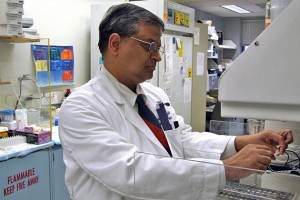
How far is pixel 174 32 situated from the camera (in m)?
3.54

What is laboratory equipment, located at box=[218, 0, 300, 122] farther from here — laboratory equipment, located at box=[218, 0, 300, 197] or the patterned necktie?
the patterned necktie

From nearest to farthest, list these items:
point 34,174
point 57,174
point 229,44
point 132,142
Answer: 1. point 132,142
2. point 34,174
3. point 57,174
4. point 229,44

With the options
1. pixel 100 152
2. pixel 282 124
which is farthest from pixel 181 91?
pixel 100 152

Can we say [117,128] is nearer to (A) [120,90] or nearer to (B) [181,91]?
(A) [120,90]

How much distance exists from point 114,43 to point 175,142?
45 cm

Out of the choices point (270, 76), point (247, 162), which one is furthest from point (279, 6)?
point (247, 162)

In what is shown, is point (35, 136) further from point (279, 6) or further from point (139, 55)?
point (279, 6)

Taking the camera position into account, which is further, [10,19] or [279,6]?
[10,19]

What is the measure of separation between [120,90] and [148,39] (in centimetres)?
21

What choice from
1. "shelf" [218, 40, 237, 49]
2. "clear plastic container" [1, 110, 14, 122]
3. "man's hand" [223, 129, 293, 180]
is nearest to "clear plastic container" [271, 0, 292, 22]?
"man's hand" [223, 129, 293, 180]

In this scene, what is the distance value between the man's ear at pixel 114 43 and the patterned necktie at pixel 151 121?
0.20m

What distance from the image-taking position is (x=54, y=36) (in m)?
3.22

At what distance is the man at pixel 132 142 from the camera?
896 mm

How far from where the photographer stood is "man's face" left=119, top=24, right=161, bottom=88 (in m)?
1.18
